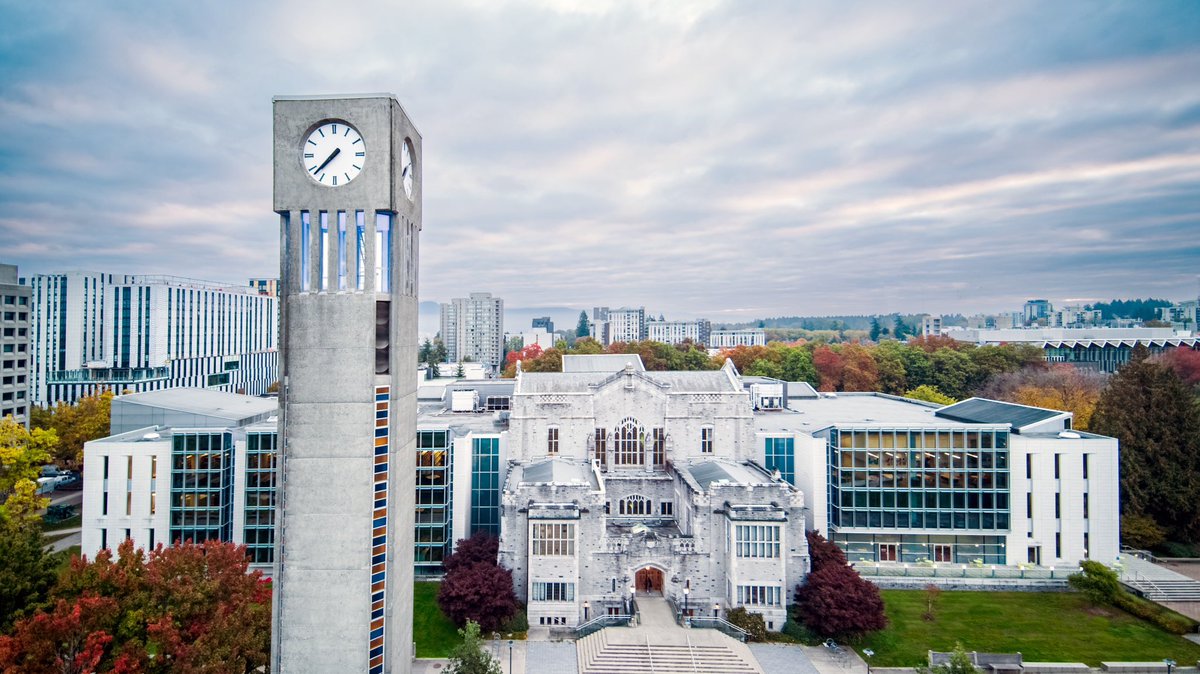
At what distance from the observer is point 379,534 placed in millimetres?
23516

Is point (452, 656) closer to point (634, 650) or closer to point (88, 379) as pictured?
point (634, 650)

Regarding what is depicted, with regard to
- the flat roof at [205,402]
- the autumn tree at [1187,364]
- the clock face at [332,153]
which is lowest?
the flat roof at [205,402]

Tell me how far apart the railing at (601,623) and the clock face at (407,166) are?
28.6 m

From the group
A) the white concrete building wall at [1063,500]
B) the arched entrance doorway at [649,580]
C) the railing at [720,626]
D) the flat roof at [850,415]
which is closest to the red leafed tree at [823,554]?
the railing at [720,626]

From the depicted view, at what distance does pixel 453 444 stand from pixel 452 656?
19736 mm

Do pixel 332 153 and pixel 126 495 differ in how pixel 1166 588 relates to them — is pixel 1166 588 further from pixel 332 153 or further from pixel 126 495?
pixel 126 495

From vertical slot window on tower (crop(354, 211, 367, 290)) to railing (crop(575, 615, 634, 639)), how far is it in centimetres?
2692

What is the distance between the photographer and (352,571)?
2294 centimetres

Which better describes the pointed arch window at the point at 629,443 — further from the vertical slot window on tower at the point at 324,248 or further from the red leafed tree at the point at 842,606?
the vertical slot window on tower at the point at 324,248

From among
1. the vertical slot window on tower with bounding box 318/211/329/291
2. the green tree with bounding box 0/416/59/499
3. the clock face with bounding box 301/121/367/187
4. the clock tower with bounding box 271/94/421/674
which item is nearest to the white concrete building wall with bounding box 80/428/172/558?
the green tree with bounding box 0/416/59/499

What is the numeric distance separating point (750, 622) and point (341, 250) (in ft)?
108

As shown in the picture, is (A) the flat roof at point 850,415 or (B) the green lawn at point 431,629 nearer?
(B) the green lawn at point 431,629

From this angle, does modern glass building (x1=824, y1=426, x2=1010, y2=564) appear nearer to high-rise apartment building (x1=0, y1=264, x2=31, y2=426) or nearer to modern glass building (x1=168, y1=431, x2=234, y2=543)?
modern glass building (x1=168, y1=431, x2=234, y2=543)

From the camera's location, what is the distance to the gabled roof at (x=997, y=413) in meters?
48.9
